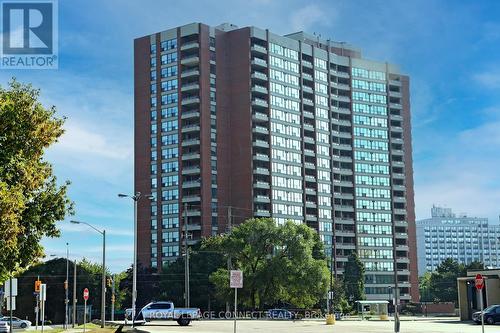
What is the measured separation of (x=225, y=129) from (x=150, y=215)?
24.1m

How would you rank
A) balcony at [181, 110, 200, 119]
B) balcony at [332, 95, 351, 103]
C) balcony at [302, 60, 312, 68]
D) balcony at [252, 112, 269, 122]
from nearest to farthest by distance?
balcony at [181, 110, 200, 119] < balcony at [252, 112, 269, 122] < balcony at [302, 60, 312, 68] < balcony at [332, 95, 351, 103]

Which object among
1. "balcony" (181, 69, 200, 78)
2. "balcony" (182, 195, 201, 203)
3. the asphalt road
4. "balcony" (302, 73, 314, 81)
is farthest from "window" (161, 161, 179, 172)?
the asphalt road

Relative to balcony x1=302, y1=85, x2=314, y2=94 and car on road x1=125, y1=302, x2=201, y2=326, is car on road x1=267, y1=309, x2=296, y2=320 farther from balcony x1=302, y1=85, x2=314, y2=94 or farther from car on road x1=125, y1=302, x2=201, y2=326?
balcony x1=302, y1=85, x2=314, y2=94

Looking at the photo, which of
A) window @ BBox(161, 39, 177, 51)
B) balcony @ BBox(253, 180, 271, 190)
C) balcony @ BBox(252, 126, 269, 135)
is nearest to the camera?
balcony @ BBox(253, 180, 271, 190)

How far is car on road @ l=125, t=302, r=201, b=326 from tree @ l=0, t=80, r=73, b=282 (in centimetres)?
2555

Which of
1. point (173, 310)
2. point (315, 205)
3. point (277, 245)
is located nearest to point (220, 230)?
point (315, 205)

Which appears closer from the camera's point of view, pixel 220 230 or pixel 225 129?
pixel 220 230

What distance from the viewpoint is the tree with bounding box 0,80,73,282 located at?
27.8 metres

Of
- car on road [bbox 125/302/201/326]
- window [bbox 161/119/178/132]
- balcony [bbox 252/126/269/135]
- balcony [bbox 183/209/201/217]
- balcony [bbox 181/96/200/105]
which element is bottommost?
car on road [bbox 125/302/201/326]

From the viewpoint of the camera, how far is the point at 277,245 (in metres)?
91.4

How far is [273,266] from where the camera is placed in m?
88.5

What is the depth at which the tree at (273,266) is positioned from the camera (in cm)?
8812

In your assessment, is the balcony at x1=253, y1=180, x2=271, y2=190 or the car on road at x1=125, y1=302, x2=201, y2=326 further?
the balcony at x1=253, y1=180, x2=271, y2=190

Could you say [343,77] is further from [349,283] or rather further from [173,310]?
[173,310]
